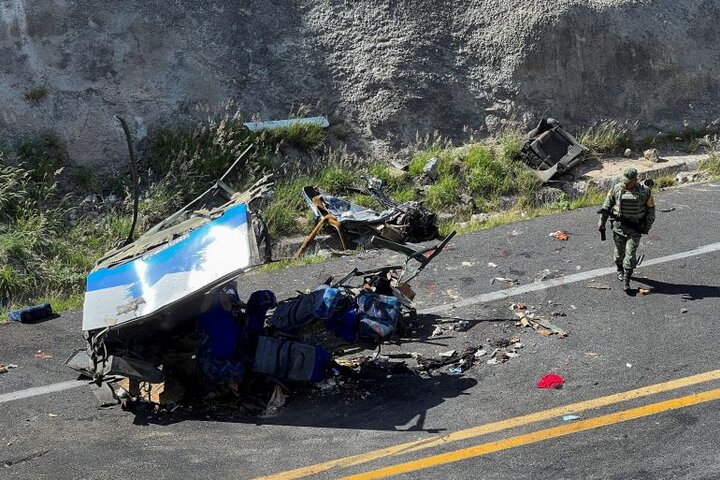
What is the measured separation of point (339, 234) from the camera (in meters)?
11.2

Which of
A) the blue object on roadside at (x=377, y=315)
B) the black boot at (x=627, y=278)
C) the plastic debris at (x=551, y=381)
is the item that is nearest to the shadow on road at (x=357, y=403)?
the blue object on roadside at (x=377, y=315)

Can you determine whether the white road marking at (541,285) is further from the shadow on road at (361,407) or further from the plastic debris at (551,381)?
the plastic debris at (551,381)

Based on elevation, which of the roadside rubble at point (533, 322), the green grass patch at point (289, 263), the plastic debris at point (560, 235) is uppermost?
the plastic debris at point (560, 235)

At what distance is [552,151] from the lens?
12883 millimetres

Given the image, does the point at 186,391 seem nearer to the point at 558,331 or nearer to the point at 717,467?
the point at 558,331

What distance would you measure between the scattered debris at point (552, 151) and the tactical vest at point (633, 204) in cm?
317

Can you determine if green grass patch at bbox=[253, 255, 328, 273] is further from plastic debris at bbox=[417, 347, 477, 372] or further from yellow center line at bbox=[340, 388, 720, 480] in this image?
yellow center line at bbox=[340, 388, 720, 480]

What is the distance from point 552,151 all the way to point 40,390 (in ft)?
23.7

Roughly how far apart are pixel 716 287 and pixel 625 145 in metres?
4.40

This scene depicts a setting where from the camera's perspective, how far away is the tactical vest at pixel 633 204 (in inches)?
371

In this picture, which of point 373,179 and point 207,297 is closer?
point 207,297

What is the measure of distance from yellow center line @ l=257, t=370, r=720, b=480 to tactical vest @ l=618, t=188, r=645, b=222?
2099mm

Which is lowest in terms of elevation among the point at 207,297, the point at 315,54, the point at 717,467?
the point at 717,467

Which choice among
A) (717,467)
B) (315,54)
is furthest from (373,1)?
(717,467)
